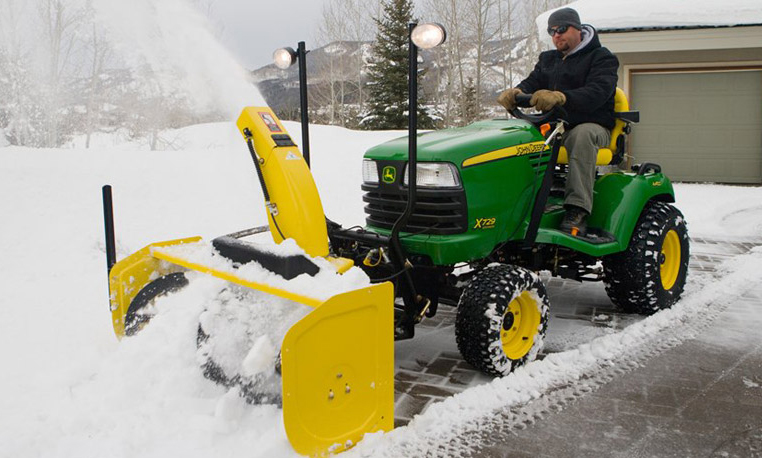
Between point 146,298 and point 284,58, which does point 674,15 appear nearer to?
point 284,58

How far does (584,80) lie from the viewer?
4.84 m

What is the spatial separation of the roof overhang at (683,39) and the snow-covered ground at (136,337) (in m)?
4.30

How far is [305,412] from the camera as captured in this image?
2.78 m

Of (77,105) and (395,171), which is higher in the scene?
(77,105)

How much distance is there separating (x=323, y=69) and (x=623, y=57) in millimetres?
23840

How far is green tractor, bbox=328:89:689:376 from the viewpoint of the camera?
12.4 feet

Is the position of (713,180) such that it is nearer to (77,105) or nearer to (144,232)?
(144,232)

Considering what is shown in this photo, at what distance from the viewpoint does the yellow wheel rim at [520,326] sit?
400 centimetres

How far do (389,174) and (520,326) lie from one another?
1.18 m

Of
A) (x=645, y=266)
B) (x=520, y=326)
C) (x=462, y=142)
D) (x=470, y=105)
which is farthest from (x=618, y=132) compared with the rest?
(x=470, y=105)

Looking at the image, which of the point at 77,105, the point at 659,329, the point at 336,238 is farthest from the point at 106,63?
the point at 659,329

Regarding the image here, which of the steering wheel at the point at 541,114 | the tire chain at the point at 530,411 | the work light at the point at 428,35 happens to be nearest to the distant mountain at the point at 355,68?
the steering wheel at the point at 541,114

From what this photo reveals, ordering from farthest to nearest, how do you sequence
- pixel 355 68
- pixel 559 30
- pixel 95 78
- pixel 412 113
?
pixel 355 68, pixel 95 78, pixel 559 30, pixel 412 113

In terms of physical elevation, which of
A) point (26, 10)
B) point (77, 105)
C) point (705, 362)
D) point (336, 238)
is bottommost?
point (705, 362)
